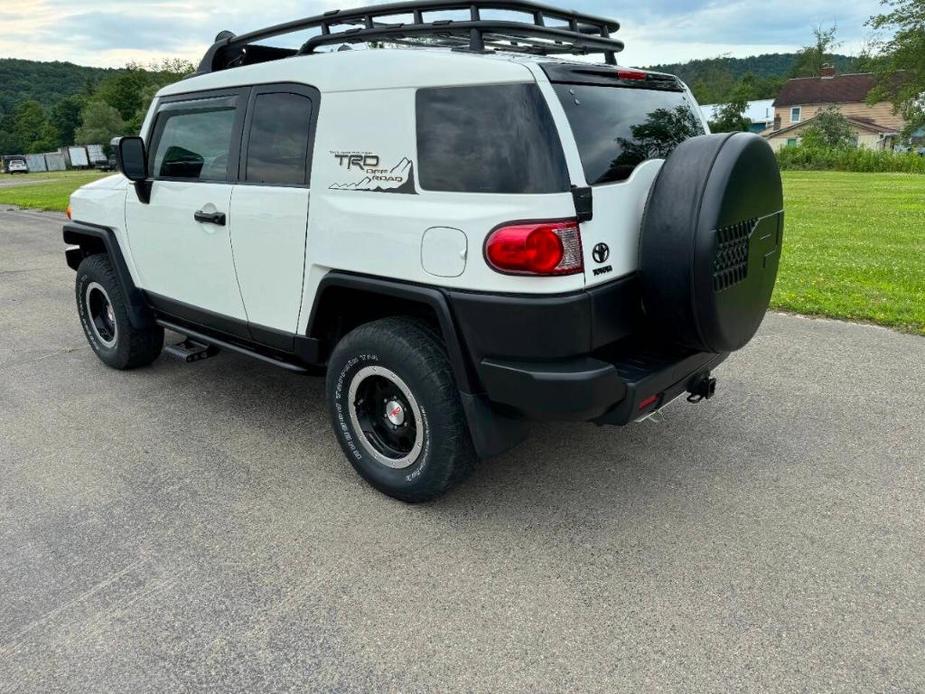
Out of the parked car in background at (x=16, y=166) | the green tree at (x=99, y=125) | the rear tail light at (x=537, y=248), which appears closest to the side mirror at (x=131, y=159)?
the rear tail light at (x=537, y=248)

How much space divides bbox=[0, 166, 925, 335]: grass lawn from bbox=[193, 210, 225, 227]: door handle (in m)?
5.21

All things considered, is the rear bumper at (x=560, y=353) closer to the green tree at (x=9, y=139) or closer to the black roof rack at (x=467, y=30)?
the black roof rack at (x=467, y=30)

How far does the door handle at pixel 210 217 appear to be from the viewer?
12.2 ft

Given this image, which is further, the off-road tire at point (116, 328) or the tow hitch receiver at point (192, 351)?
the off-road tire at point (116, 328)

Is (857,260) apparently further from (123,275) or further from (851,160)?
(851,160)

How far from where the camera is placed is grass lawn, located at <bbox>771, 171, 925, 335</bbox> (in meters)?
6.23

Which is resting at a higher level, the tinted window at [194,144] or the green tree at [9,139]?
the green tree at [9,139]

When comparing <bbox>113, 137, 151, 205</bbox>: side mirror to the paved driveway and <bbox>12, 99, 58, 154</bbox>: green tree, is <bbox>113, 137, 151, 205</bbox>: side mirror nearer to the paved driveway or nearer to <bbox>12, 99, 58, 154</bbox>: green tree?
the paved driveway

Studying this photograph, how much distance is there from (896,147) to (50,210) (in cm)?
6317

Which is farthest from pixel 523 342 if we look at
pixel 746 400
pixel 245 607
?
pixel 746 400

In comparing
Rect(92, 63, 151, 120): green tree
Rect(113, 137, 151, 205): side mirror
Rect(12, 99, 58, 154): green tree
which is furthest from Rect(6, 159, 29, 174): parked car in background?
Rect(113, 137, 151, 205): side mirror

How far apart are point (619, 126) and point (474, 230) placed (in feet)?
2.87

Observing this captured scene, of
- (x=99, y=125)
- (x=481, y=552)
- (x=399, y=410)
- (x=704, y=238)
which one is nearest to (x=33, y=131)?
(x=99, y=125)

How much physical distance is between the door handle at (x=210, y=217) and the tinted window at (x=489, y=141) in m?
1.45
